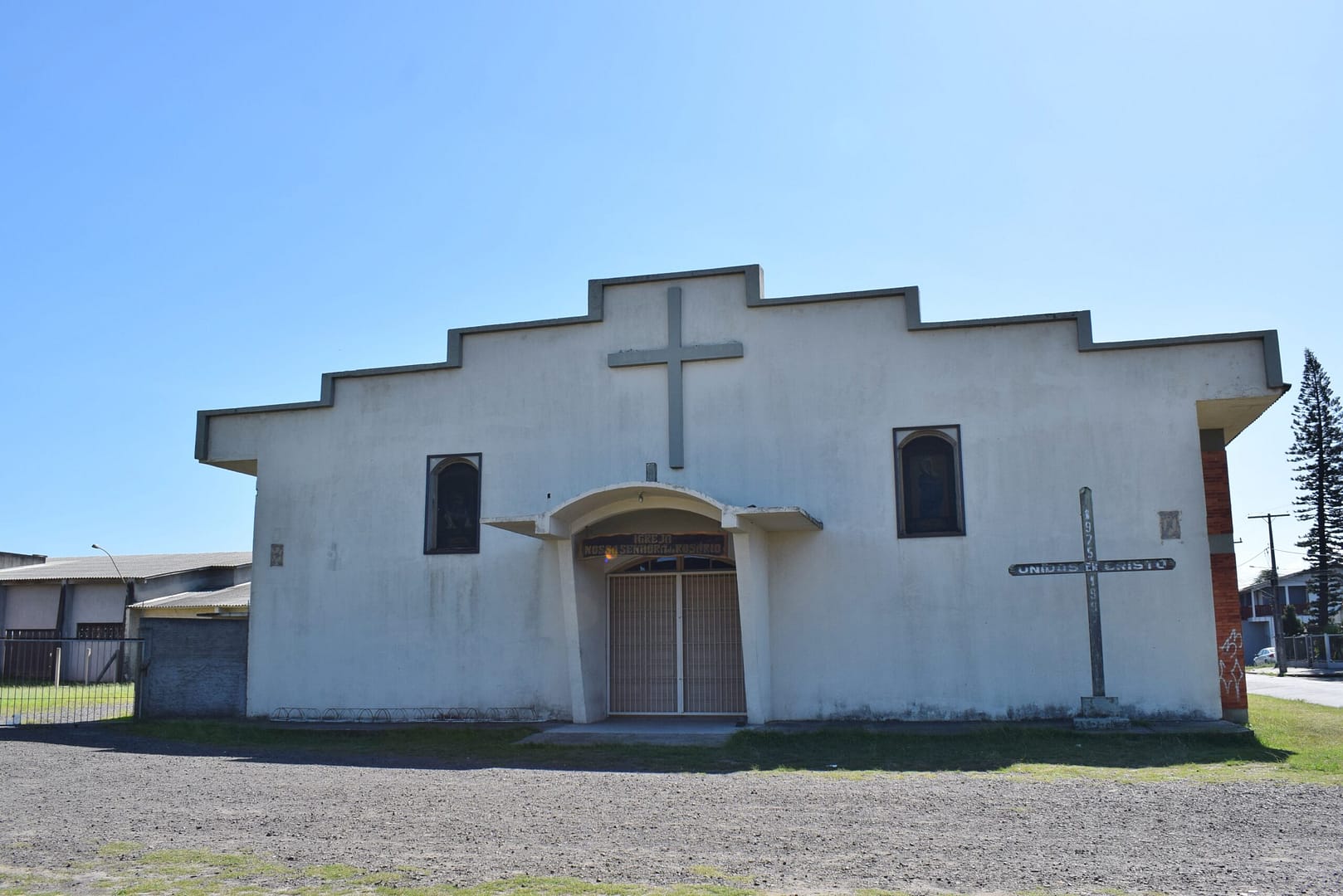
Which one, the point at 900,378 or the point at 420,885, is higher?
the point at 900,378

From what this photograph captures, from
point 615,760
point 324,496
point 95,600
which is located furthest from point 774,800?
point 95,600

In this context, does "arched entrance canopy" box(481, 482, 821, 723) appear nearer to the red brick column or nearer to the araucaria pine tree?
the red brick column

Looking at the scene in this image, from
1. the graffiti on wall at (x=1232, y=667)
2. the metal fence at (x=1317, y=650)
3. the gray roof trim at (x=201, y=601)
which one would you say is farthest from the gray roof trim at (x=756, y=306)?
the metal fence at (x=1317, y=650)

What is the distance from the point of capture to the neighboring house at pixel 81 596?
33.9 meters

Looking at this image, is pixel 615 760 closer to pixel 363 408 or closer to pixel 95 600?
pixel 363 408

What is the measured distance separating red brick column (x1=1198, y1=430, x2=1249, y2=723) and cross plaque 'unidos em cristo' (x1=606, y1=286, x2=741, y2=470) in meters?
7.58

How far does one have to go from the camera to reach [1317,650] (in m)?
46.2

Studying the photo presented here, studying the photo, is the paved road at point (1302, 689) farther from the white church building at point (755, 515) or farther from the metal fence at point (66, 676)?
the metal fence at point (66, 676)

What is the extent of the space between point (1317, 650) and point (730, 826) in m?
47.1

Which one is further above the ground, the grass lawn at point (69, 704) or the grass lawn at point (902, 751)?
the grass lawn at point (69, 704)

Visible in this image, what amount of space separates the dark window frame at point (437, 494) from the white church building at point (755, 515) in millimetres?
44

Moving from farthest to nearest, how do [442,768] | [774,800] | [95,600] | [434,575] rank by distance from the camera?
[95,600], [434,575], [442,768], [774,800]

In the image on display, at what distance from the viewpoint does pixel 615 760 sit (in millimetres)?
12953

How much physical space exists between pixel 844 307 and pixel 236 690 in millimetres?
Answer: 12205
